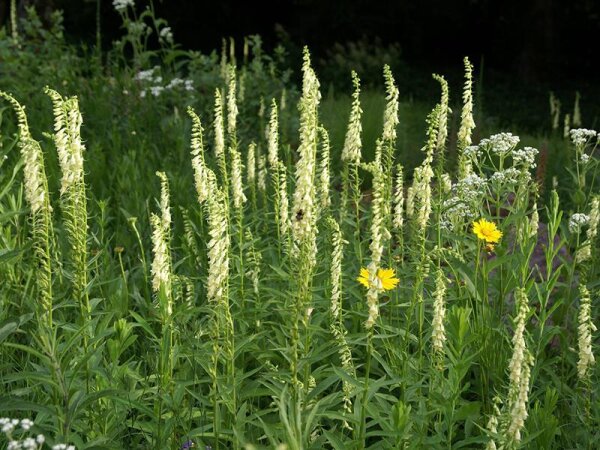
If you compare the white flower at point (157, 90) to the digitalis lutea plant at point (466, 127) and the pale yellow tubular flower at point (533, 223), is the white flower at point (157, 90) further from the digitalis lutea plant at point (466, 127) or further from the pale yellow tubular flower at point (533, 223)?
the pale yellow tubular flower at point (533, 223)

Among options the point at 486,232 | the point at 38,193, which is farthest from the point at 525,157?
the point at 38,193

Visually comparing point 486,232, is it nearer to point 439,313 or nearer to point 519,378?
point 439,313

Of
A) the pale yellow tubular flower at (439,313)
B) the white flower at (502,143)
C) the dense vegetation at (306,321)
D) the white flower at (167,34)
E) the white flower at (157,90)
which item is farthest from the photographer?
the white flower at (167,34)

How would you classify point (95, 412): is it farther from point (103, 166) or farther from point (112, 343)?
point (103, 166)

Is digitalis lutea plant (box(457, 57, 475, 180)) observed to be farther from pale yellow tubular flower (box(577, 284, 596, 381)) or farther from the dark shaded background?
the dark shaded background

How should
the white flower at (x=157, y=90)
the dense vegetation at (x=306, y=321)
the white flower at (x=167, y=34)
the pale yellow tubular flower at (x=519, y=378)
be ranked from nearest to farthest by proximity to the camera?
the pale yellow tubular flower at (x=519, y=378)
the dense vegetation at (x=306, y=321)
the white flower at (x=157, y=90)
the white flower at (x=167, y=34)

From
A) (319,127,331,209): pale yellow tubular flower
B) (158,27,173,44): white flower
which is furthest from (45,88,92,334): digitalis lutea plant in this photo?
(158,27,173,44): white flower

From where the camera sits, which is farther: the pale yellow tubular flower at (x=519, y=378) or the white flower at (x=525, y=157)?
the white flower at (x=525, y=157)

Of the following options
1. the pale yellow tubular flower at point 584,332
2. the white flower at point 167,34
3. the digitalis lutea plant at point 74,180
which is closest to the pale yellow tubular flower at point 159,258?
the digitalis lutea plant at point 74,180

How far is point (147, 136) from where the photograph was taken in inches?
296

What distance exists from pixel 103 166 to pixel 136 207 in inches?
42.6

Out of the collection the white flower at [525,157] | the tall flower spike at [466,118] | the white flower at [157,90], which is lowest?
the white flower at [157,90]

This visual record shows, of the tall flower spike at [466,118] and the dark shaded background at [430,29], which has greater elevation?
the tall flower spike at [466,118]

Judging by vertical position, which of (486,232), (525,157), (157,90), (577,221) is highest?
(525,157)
